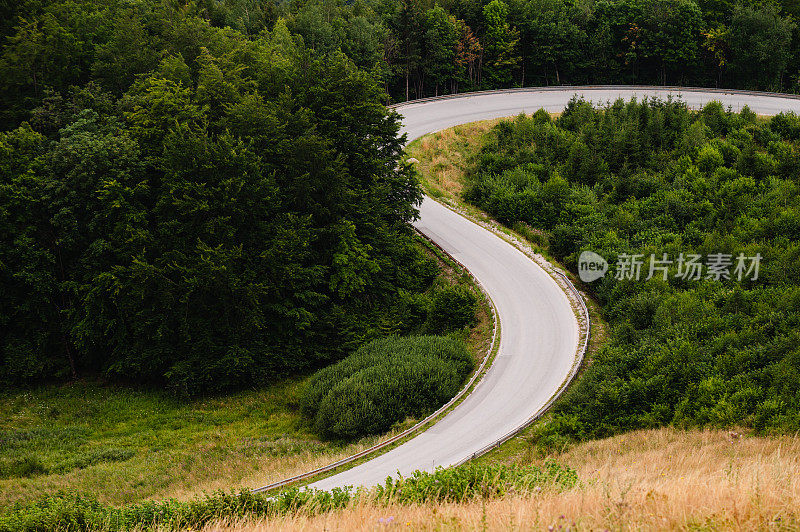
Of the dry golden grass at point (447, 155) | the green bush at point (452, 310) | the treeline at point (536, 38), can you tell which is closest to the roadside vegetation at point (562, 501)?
the green bush at point (452, 310)

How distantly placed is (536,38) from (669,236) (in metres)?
31.7

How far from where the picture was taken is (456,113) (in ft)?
174

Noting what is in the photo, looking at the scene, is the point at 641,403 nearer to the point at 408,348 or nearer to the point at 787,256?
the point at 408,348

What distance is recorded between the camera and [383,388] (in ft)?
83.5

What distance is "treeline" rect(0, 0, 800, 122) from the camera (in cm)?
5238

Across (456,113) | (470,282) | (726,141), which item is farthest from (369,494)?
(456,113)

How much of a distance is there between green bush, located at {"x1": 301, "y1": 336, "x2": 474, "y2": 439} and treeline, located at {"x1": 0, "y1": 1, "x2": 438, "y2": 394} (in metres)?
4.78

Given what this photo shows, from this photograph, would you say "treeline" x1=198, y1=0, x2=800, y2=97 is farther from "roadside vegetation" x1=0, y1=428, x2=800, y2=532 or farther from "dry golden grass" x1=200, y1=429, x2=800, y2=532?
"dry golden grass" x1=200, y1=429, x2=800, y2=532

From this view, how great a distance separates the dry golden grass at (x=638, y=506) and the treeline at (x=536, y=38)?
3990 cm

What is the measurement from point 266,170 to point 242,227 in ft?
11.1

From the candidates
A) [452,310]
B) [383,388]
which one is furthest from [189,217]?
[452,310]

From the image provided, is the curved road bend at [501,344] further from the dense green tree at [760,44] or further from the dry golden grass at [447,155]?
the dense green tree at [760,44]

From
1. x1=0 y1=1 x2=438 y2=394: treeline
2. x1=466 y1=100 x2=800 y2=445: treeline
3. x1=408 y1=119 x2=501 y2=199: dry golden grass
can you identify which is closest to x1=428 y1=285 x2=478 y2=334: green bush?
x1=0 y1=1 x2=438 y2=394: treeline

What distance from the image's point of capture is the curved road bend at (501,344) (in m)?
22.0
